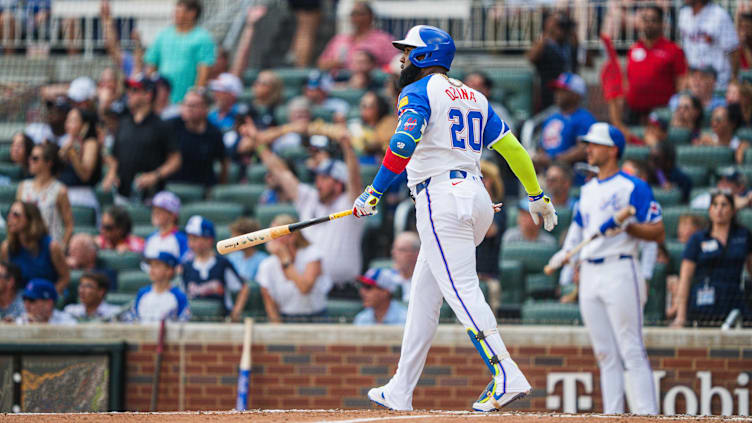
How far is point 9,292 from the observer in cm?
867

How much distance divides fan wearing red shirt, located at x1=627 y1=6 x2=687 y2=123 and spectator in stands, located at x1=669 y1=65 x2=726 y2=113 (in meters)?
0.33

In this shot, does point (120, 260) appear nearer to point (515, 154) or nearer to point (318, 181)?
point (318, 181)

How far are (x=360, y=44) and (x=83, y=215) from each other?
3.66 metres

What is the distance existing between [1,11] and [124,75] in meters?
2.06

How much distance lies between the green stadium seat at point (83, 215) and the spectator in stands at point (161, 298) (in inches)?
80.7

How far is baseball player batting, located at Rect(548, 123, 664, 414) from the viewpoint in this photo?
287 inches

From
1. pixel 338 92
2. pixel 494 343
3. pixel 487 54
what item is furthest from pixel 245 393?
pixel 487 54

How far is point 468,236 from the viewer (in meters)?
5.82

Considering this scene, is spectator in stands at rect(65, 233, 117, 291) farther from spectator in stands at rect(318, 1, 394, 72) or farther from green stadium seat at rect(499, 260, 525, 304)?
spectator in stands at rect(318, 1, 394, 72)

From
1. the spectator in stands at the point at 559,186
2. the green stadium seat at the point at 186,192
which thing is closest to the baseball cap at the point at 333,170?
the green stadium seat at the point at 186,192

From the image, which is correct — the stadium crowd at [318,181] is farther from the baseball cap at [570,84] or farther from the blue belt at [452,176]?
the blue belt at [452,176]

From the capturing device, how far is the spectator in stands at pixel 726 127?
383 inches

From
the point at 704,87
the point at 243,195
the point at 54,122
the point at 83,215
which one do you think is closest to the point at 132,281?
the point at 83,215

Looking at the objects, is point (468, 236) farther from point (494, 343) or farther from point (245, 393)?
point (245, 393)
